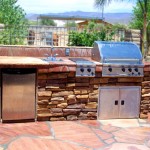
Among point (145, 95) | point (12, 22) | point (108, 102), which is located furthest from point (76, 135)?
point (12, 22)

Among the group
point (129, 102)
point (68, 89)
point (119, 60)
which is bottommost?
point (129, 102)

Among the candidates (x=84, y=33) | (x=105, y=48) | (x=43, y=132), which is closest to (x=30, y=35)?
(x=84, y=33)

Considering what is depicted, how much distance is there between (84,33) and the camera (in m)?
8.20

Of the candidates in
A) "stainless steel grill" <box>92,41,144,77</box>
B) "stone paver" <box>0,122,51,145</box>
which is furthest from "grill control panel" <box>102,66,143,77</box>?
"stone paver" <box>0,122,51,145</box>

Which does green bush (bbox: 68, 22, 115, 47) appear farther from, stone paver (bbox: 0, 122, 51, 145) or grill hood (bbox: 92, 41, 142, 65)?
stone paver (bbox: 0, 122, 51, 145)

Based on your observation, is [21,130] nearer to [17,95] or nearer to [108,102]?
[17,95]

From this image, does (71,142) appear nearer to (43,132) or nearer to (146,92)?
(43,132)

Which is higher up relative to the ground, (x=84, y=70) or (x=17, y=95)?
(x=84, y=70)

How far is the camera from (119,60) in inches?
204

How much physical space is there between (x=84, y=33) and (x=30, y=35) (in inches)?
53.2

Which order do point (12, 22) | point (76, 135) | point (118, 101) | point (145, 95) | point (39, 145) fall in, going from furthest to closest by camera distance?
point (12, 22) → point (145, 95) → point (118, 101) → point (76, 135) → point (39, 145)

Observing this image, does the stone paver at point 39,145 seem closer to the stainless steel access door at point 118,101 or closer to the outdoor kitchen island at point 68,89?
the outdoor kitchen island at point 68,89

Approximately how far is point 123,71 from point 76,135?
1.33m

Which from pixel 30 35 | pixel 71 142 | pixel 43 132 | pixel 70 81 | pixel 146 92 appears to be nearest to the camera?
pixel 71 142
